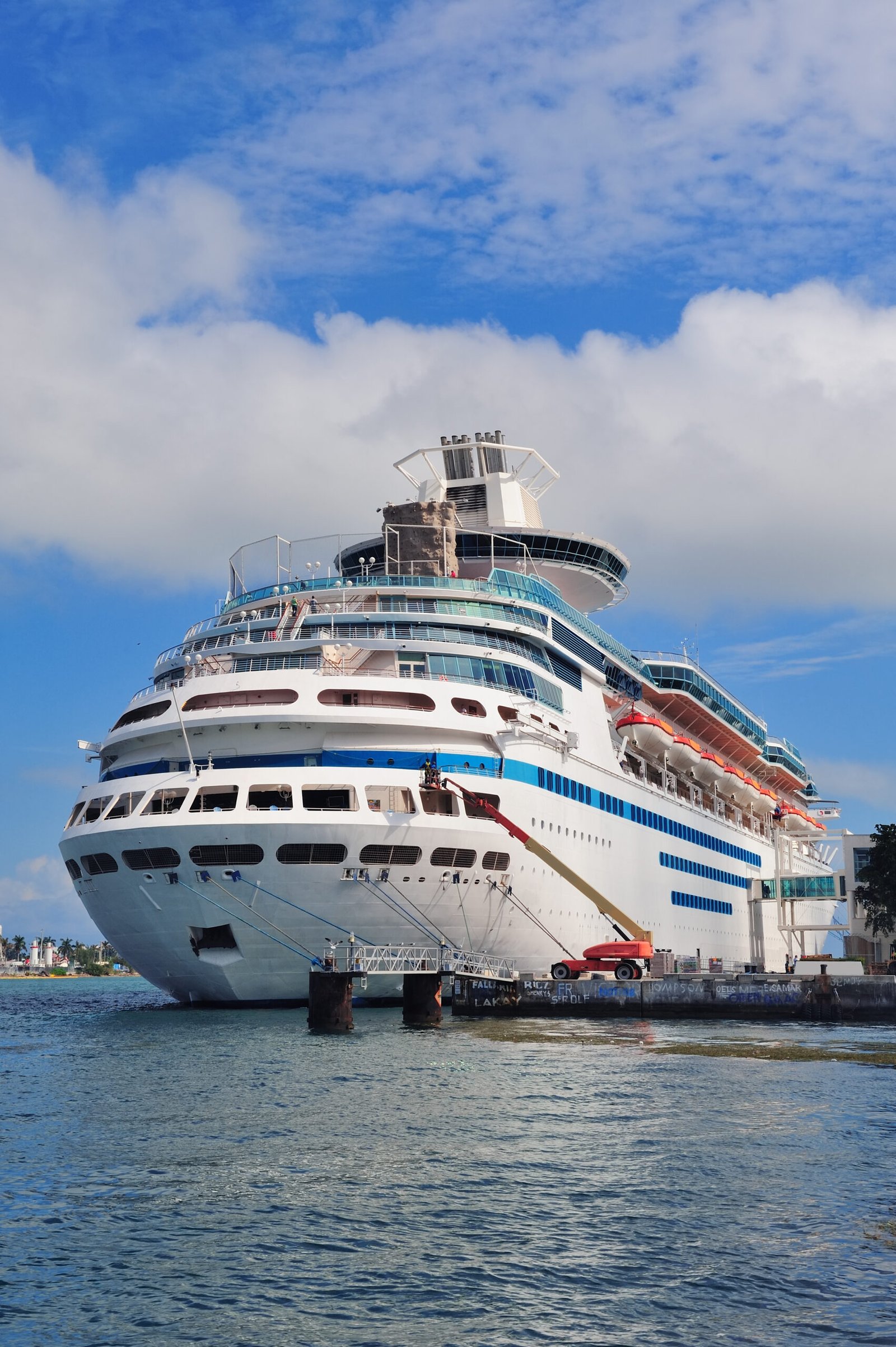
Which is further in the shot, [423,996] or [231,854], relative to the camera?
[423,996]

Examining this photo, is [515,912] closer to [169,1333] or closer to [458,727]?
[458,727]

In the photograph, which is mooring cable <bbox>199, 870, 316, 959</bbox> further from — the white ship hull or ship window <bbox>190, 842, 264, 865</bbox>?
ship window <bbox>190, 842, 264, 865</bbox>

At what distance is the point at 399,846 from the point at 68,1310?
25.6 m

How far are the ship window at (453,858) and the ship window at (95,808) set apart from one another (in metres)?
10.5

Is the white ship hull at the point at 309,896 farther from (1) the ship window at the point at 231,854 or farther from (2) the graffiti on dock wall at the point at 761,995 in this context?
(2) the graffiti on dock wall at the point at 761,995

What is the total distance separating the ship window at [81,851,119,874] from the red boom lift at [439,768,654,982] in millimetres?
11040

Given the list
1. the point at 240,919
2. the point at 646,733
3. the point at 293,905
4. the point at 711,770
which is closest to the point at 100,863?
the point at 240,919

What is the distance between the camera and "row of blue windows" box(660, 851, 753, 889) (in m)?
63.6

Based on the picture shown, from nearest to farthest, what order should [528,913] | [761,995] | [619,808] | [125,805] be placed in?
1. [125,805]
2. [528,913]
3. [761,995]
4. [619,808]

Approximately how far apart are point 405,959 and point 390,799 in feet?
15.2

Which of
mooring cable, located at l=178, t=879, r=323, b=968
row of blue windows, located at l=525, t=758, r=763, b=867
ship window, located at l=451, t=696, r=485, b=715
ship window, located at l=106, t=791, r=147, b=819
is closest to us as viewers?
mooring cable, located at l=178, t=879, r=323, b=968

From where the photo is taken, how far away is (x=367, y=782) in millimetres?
37531

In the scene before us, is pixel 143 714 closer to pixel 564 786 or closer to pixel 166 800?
pixel 166 800

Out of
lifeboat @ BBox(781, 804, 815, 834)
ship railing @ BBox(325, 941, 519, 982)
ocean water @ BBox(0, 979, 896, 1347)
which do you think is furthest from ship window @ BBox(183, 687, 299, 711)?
lifeboat @ BBox(781, 804, 815, 834)
